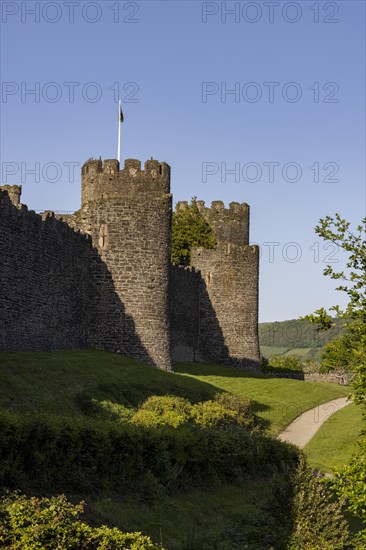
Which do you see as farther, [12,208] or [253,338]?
[253,338]

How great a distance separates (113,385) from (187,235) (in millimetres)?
31060

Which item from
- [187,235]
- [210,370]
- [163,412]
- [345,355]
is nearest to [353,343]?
[345,355]

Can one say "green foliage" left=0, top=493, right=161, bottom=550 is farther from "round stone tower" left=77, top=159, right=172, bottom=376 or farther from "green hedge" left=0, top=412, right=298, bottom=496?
"round stone tower" left=77, top=159, right=172, bottom=376

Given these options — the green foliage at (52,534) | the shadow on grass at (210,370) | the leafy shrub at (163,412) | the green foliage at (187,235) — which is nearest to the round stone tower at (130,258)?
the shadow on grass at (210,370)

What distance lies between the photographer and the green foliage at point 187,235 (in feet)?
206

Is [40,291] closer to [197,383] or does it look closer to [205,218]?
[197,383]

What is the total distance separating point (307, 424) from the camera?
3919 centimetres

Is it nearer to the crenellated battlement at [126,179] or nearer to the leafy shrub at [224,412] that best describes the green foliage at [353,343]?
the leafy shrub at [224,412]

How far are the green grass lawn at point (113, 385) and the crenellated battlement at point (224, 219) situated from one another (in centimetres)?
1588

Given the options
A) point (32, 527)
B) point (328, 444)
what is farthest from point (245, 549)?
point (328, 444)

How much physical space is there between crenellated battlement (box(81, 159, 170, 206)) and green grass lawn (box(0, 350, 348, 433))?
8.62 m

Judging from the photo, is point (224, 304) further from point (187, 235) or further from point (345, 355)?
point (345, 355)

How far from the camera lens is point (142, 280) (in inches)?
1700

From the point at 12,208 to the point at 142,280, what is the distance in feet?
33.7
